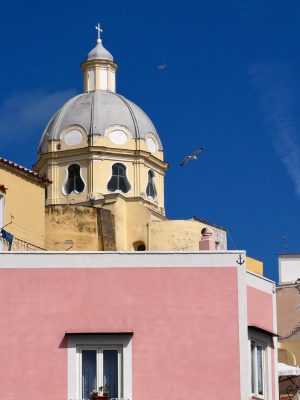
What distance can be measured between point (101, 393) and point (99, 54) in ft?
138

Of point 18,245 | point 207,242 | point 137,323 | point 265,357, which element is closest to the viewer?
point 137,323

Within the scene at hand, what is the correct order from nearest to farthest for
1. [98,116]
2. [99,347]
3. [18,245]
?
[99,347], [18,245], [98,116]

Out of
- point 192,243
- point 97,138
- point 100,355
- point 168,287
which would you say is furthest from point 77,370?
point 97,138

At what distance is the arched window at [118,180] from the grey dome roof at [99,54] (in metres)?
6.88

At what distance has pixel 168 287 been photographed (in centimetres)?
3450

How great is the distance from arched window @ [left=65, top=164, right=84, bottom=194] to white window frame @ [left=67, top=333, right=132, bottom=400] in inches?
1395

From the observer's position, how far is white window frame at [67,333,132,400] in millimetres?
33625

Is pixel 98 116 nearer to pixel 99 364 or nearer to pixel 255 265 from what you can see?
pixel 255 265

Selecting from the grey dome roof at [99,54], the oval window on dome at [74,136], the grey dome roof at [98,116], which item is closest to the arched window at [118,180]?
the grey dome roof at [98,116]

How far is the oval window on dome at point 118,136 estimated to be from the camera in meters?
68.7

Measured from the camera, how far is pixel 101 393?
3328cm

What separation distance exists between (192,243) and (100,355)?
1032 inches

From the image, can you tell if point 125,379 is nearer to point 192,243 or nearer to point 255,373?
point 255,373

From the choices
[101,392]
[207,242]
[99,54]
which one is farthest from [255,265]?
[101,392]
